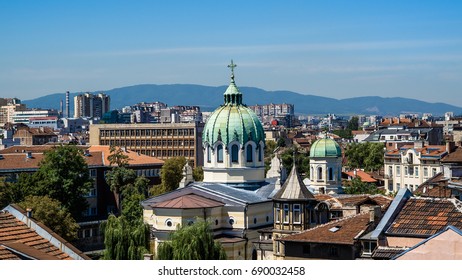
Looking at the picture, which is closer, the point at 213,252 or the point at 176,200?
the point at 213,252

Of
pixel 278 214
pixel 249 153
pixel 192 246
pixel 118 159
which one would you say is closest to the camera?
pixel 192 246

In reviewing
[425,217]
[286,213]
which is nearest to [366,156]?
[286,213]

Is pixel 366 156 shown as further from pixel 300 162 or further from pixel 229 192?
pixel 229 192

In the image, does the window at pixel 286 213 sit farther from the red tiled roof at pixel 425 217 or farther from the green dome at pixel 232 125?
the red tiled roof at pixel 425 217

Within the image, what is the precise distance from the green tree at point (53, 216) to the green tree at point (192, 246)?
16487 millimetres

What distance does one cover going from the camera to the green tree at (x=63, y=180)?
181 feet

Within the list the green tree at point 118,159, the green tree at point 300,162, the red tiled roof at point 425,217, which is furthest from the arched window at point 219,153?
the green tree at point 300,162

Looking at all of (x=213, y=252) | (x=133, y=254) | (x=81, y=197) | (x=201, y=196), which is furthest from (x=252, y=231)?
(x=81, y=197)

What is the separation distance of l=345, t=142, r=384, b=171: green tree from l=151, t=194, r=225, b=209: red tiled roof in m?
49.5

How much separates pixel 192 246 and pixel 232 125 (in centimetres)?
1873

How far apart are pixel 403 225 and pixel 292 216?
14.7 m

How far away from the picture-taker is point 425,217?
2177 cm

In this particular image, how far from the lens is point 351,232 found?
27109mm
